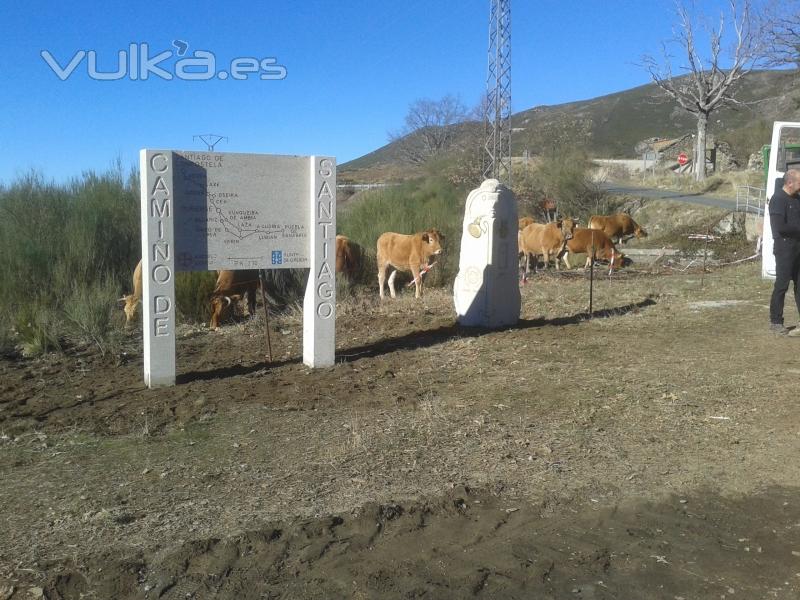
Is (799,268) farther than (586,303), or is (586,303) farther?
(586,303)

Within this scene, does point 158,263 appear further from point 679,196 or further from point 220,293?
point 679,196

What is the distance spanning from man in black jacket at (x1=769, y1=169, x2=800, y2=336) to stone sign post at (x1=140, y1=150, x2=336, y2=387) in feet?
15.5

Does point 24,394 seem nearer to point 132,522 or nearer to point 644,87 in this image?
Answer: point 132,522

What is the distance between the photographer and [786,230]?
29.1 ft

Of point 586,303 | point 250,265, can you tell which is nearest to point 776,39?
point 586,303

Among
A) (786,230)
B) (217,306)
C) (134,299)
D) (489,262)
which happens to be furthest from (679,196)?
(134,299)

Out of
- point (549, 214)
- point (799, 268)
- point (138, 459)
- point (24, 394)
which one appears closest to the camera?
point (138, 459)

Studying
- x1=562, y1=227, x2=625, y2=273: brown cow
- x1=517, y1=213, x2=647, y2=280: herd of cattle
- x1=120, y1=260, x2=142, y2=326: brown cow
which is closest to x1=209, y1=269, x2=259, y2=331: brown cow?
x1=120, y1=260, x2=142, y2=326: brown cow

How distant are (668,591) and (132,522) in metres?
2.75

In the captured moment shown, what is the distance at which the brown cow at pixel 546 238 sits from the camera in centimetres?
1786

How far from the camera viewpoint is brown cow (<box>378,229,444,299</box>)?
1327cm

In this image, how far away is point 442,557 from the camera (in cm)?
412

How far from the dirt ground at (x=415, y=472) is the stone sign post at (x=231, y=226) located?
572mm

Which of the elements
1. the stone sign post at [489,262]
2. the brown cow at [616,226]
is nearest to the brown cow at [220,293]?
the stone sign post at [489,262]
